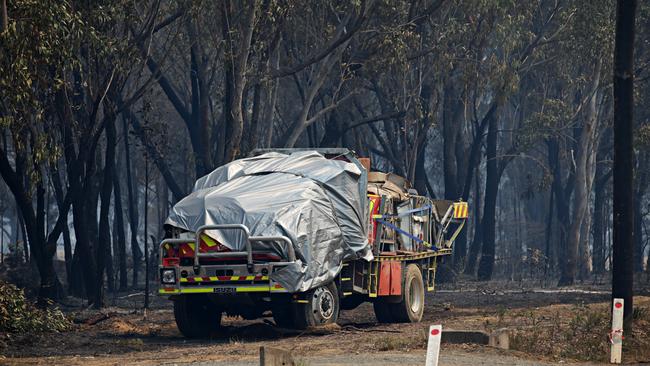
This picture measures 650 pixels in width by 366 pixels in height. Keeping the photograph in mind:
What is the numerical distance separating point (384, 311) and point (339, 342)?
5.03 meters

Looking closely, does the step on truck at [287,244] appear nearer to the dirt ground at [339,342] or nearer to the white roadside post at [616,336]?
the dirt ground at [339,342]

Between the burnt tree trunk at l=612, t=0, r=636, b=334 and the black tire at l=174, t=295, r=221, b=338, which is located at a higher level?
the burnt tree trunk at l=612, t=0, r=636, b=334

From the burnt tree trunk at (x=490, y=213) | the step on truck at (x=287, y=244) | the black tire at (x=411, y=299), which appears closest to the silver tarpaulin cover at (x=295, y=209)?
the step on truck at (x=287, y=244)

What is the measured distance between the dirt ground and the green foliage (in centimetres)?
34

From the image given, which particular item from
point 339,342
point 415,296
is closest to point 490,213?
point 415,296

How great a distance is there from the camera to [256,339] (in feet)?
62.1

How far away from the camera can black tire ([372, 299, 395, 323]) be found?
73.4 ft

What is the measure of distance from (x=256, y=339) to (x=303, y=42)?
20548 mm

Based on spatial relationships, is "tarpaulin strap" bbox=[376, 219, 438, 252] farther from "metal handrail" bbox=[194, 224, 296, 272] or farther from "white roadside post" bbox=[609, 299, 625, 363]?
"white roadside post" bbox=[609, 299, 625, 363]

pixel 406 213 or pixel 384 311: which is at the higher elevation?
pixel 406 213

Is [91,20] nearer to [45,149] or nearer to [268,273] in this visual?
[45,149]

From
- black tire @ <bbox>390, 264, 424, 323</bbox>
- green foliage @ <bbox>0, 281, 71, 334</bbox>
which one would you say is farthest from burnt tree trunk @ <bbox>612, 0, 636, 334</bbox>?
green foliage @ <bbox>0, 281, 71, 334</bbox>

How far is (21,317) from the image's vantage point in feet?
66.5

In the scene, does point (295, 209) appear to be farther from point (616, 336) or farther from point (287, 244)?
point (616, 336)
